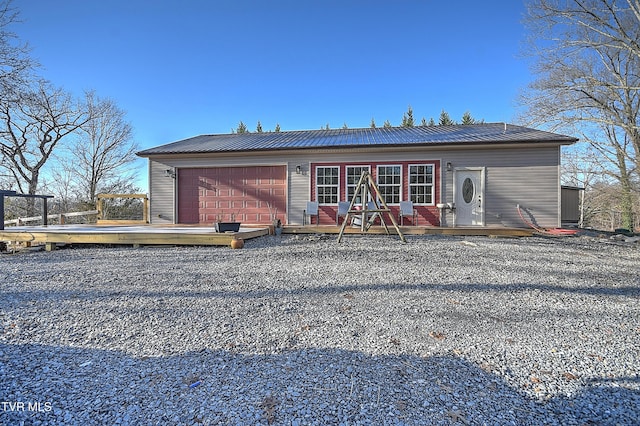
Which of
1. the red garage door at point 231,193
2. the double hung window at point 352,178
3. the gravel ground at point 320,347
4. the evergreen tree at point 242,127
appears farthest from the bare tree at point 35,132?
the evergreen tree at point 242,127

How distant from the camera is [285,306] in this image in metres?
2.94

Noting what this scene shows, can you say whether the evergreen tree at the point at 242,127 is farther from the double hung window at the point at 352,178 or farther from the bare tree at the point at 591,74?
the bare tree at the point at 591,74

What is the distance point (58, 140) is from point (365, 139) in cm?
1920

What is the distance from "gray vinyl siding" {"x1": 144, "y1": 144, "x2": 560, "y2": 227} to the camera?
8938 mm

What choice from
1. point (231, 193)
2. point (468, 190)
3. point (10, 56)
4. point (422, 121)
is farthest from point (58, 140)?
point (422, 121)

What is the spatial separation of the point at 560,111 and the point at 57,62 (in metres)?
21.8

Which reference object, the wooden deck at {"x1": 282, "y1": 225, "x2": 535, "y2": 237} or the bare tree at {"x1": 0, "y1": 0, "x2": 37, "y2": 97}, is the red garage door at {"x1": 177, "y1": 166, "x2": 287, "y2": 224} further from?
the bare tree at {"x1": 0, "y1": 0, "x2": 37, "y2": 97}

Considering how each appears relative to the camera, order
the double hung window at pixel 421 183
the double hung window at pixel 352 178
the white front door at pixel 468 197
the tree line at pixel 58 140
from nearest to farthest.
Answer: the white front door at pixel 468 197 → the double hung window at pixel 421 183 → the double hung window at pixel 352 178 → the tree line at pixel 58 140

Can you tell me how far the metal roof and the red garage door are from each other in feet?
2.60

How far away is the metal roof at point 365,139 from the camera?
9109mm

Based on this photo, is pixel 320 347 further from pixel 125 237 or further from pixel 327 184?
pixel 327 184

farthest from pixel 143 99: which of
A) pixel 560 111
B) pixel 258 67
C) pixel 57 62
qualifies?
pixel 560 111

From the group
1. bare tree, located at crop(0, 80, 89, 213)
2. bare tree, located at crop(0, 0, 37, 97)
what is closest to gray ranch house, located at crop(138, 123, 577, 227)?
bare tree, located at crop(0, 0, 37, 97)

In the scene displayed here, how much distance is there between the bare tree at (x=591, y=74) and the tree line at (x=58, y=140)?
19.1 m
